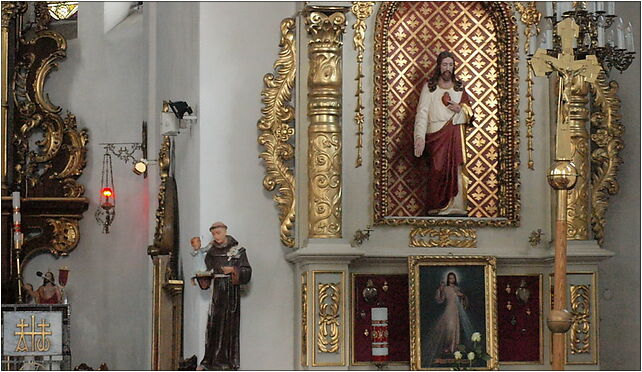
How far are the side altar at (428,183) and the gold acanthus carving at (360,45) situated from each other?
0.02 metres

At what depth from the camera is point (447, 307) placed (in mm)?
13195

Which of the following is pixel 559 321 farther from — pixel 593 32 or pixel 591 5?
pixel 591 5

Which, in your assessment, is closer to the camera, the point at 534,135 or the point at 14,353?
the point at 534,135

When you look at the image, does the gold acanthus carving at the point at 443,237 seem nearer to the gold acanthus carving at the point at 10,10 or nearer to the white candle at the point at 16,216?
the white candle at the point at 16,216

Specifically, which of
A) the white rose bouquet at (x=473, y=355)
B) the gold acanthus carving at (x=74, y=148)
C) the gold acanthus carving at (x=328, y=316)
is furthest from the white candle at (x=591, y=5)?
the gold acanthus carving at (x=74, y=148)

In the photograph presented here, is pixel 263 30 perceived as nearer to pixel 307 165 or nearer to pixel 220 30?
pixel 220 30

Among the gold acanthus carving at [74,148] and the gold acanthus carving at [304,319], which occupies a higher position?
the gold acanthus carving at [74,148]

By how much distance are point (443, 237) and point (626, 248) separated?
1.90 m

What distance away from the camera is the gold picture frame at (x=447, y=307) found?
13117mm

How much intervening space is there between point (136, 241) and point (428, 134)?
6.24 m

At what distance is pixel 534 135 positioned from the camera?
13695 millimetres

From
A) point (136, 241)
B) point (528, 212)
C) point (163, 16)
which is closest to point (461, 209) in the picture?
point (528, 212)

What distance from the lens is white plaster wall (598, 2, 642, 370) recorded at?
45.3 ft

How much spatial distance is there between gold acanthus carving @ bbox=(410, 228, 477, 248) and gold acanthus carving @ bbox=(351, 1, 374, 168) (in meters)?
0.87
